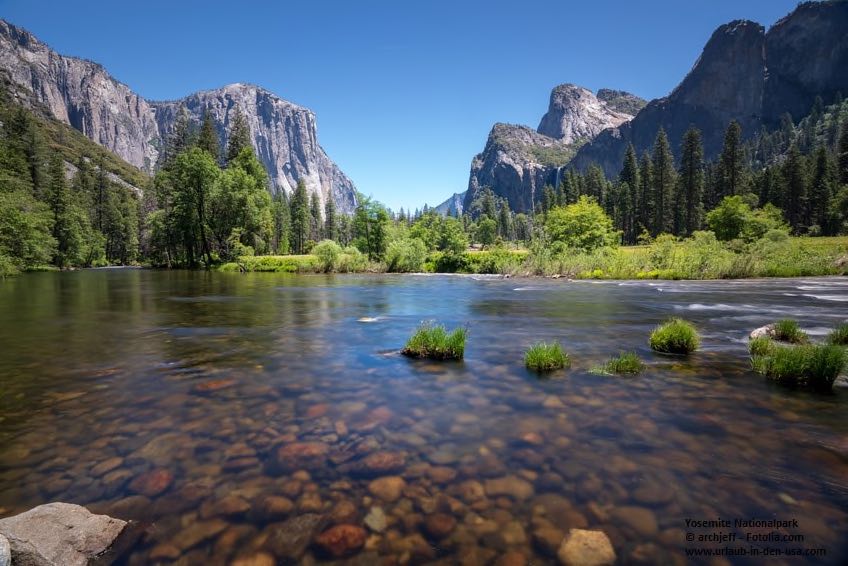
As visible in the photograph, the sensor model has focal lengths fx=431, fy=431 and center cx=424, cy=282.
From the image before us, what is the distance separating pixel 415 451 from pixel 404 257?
2141 inches

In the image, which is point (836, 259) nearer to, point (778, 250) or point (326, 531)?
point (778, 250)

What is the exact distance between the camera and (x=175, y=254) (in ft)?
234

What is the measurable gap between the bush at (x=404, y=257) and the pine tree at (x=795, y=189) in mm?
85273

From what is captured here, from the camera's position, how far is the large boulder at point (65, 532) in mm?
3416

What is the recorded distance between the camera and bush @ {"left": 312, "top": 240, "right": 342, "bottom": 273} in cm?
5634

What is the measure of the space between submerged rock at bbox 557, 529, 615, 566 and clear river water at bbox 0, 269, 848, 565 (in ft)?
0.35

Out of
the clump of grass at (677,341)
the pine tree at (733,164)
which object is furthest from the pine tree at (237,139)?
the pine tree at (733,164)

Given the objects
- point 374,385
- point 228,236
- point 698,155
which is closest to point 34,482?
point 374,385

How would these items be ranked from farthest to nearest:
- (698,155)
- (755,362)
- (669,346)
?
(698,155), (669,346), (755,362)

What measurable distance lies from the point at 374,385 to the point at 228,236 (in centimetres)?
6068

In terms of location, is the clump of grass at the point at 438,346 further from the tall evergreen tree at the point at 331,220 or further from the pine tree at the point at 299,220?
the tall evergreen tree at the point at 331,220

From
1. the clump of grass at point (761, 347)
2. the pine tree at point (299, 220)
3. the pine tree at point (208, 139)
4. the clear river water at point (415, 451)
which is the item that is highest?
the pine tree at point (208, 139)

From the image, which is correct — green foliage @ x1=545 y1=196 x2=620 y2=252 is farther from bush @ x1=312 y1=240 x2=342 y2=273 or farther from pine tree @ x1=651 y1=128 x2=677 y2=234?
pine tree @ x1=651 y1=128 x2=677 y2=234

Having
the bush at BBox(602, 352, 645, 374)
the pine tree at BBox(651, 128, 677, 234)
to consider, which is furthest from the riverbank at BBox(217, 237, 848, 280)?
the pine tree at BBox(651, 128, 677, 234)
